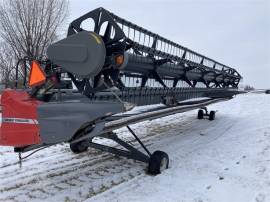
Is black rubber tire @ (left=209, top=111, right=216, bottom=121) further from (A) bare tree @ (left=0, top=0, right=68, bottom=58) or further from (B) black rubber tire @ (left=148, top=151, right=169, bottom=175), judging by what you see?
(A) bare tree @ (left=0, top=0, right=68, bottom=58)

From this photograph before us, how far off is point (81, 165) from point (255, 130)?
17.8 ft

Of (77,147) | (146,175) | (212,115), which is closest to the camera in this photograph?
(146,175)

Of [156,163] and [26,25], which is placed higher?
[26,25]

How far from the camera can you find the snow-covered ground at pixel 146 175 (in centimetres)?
370

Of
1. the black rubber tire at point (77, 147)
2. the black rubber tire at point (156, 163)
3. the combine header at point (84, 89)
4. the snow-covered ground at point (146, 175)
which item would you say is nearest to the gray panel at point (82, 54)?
the combine header at point (84, 89)

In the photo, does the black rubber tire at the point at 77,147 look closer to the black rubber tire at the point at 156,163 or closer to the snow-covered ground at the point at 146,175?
the snow-covered ground at the point at 146,175

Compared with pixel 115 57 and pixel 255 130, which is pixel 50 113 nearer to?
pixel 115 57

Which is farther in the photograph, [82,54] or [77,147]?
[77,147]

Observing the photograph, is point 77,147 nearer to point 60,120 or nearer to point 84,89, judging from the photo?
point 84,89

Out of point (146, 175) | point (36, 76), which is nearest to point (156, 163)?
point (146, 175)

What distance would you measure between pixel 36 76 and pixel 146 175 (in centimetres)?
216

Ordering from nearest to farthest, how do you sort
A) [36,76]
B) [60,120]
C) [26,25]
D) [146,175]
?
[60,120] → [36,76] → [146,175] → [26,25]

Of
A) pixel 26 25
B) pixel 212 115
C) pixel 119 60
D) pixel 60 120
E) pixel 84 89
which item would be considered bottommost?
pixel 212 115

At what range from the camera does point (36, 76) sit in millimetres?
3447
